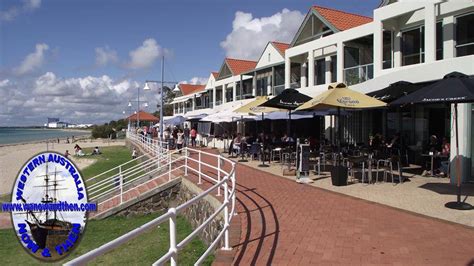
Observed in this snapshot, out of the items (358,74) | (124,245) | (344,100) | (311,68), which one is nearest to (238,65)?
(311,68)

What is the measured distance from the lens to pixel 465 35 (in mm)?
14375

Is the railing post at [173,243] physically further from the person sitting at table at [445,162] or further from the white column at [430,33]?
the white column at [430,33]

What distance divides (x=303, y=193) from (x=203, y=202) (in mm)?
2483

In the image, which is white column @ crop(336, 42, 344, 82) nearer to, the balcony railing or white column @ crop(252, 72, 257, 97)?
the balcony railing

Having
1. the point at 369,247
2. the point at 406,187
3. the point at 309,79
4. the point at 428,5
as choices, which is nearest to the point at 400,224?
the point at 369,247

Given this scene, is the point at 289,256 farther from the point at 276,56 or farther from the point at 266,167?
the point at 276,56

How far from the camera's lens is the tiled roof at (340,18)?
22.2 meters

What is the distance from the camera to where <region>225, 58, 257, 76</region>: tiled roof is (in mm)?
38062

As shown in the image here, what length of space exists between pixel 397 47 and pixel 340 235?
43.8 feet

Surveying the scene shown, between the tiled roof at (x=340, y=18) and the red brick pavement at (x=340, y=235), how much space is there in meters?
15.3

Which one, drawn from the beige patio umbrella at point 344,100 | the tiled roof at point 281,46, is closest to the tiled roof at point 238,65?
the tiled roof at point 281,46

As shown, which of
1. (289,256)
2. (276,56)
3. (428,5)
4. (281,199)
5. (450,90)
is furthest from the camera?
(276,56)

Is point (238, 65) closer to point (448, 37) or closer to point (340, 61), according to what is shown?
point (340, 61)

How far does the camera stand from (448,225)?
6.92 m
